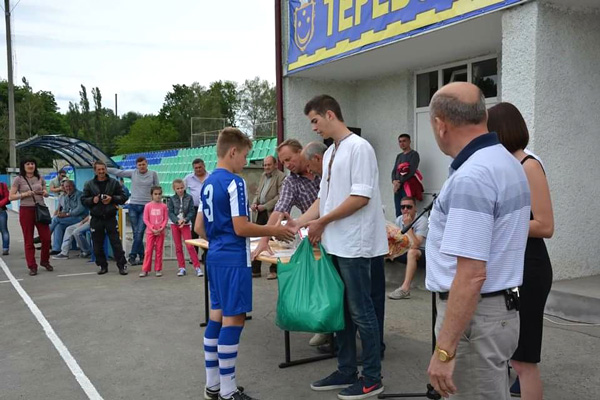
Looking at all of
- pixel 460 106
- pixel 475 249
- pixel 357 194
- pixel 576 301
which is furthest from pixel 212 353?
pixel 576 301

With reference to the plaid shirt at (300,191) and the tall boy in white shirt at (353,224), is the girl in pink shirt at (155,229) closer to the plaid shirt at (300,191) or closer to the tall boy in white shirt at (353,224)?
the plaid shirt at (300,191)

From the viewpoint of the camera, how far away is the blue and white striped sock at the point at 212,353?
11.7 ft

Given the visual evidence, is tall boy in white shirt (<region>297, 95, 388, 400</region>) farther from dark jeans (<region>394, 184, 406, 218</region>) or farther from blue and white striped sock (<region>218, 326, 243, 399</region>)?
dark jeans (<region>394, 184, 406, 218</region>)

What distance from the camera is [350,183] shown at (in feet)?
11.2

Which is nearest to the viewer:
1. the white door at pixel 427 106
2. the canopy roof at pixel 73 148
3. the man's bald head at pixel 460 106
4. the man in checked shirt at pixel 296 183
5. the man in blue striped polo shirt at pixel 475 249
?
the man in blue striped polo shirt at pixel 475 249

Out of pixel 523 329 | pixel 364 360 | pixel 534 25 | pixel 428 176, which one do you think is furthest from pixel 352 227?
pixel 428 176

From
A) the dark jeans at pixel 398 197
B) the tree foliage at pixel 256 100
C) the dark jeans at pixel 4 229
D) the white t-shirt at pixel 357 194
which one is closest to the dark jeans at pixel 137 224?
the dark jeans at pixel 4 229

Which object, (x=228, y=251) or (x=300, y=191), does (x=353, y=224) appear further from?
(x=300, y=191)

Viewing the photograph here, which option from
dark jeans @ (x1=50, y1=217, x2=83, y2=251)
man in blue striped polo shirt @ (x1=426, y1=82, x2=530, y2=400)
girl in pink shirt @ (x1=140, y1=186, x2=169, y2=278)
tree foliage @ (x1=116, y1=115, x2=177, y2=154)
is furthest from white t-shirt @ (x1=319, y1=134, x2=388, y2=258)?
tree foliage @ (x1=116, y1=115, x2=177, y2=154)

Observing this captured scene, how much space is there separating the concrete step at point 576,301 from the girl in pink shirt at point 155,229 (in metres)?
5.49

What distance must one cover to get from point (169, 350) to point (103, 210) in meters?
4.46

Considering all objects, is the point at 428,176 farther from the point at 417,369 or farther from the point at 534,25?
the point at 417,369

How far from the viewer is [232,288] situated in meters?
3.38

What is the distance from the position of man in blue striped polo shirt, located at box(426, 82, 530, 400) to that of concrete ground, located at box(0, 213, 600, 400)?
1.97 meters
